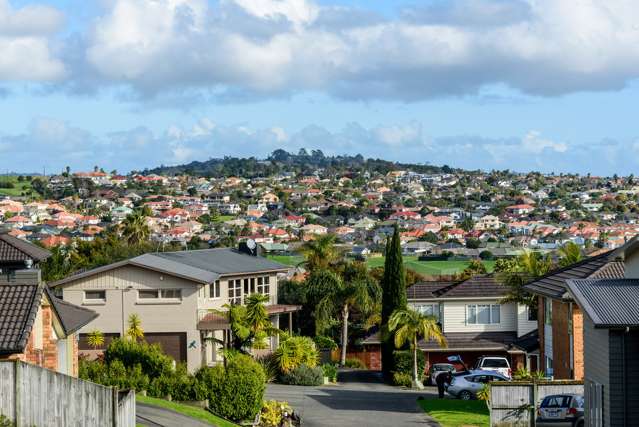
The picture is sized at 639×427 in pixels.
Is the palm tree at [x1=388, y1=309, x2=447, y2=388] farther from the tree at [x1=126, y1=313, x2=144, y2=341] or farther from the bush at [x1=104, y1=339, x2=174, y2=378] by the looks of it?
the bush at [x1=104, y1=339, x2=174, y2=378]

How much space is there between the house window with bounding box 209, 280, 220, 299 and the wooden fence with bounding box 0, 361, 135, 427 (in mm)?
31274

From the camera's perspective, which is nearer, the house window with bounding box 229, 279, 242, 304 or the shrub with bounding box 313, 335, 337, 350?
the house window with bounding box 229, 279, 242, 304

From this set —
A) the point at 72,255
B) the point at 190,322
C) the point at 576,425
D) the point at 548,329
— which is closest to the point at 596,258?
the point at 548,329

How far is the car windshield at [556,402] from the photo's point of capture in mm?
34969

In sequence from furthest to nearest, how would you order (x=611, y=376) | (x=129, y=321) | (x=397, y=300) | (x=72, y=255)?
(x=72, y=255) → (x=397, y=300) → (x=129, y=321) → (x=611, y=376)

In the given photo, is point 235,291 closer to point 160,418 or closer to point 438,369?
point 438,369

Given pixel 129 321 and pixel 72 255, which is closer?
pixel 129 321

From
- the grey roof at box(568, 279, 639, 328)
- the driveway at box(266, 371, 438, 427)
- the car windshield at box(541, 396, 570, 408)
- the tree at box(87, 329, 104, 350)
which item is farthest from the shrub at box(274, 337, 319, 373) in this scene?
the grey roof at box(568, 279, 639, 328)

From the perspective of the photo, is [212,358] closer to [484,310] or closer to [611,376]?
[484,310]

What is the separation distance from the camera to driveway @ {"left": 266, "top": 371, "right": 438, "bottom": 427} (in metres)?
40.9

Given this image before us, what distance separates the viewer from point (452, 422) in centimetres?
4003

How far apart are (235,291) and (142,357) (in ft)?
60.3

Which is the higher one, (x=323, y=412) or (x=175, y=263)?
(x=175, y=263)

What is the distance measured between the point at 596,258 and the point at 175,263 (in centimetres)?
1986
